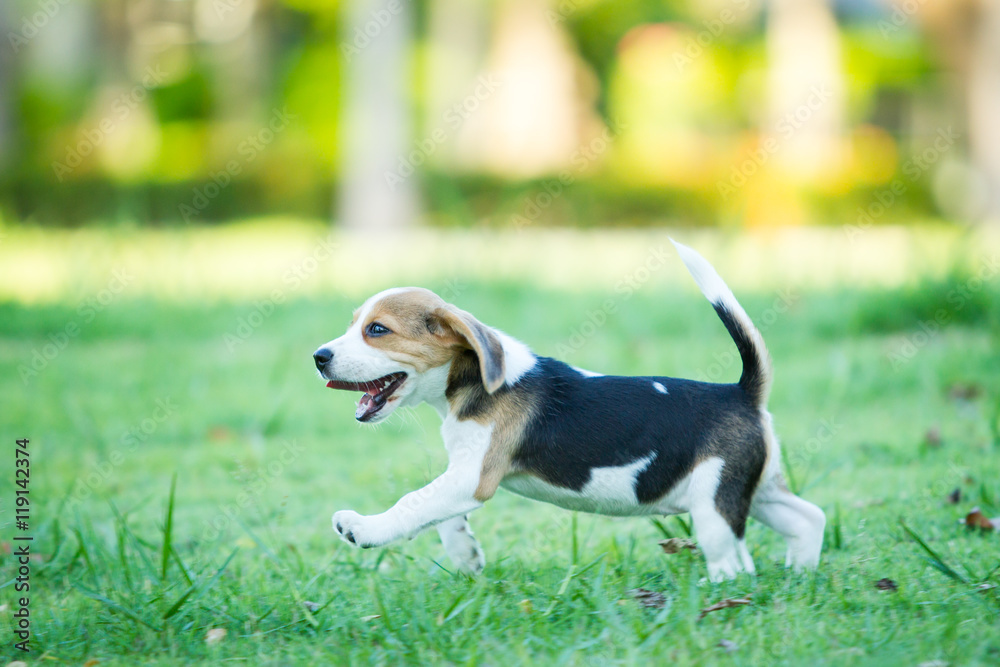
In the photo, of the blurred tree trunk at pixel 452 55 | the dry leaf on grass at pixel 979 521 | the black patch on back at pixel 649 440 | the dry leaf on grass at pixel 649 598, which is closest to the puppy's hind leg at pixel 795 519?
the black patch on back at pixel 649 440

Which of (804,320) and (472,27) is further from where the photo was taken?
(472,27)

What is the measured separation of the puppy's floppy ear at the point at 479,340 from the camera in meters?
3.30

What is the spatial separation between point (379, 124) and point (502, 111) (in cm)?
1213

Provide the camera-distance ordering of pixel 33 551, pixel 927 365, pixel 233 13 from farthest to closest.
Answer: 1. pixel 233 13
2. pixel 927 365
3. pixel 33 551

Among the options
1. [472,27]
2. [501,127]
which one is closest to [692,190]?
[501,127]

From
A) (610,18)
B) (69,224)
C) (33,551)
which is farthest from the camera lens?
(610,18)

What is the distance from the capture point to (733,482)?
11.1 feet

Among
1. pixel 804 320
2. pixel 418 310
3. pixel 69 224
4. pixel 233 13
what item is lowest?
pixel 69 224

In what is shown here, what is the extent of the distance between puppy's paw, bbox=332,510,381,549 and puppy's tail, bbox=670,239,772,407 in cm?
143

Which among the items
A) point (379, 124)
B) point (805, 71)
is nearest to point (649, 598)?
point (379, 124)

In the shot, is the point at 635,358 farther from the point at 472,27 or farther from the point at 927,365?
the point at 472,27

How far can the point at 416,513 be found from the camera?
10.6 feet

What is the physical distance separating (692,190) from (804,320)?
11641 mm

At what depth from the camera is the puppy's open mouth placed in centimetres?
346
